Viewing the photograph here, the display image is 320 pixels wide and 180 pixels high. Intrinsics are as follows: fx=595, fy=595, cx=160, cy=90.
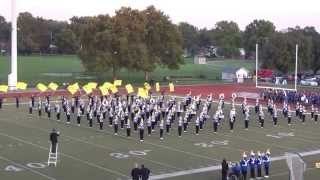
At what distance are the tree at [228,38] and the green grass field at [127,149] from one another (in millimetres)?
85714

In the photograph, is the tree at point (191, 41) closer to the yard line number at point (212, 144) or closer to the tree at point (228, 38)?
the tree at point (228, 38)

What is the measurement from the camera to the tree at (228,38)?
113625 millimetres

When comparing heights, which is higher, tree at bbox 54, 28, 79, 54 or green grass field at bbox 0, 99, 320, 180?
tree at bbox 54, 28, 79, 54

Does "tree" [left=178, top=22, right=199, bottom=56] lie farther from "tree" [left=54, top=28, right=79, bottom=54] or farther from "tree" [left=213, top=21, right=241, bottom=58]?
"tree" [left=54, top=28, right=79, bottom=54]

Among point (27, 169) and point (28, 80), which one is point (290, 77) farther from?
point (27, 169)

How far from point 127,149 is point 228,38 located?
310ft

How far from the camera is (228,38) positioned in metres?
114

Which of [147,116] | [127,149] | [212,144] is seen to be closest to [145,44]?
[147,116]

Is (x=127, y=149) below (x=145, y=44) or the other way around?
below

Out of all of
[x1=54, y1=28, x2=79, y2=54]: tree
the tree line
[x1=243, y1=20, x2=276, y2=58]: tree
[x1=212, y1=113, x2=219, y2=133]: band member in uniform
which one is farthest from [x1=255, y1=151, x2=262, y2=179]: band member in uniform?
[x1=54, y1=28, x2=79, y2=54]: tree

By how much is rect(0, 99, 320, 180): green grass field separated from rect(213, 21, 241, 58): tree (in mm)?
85714

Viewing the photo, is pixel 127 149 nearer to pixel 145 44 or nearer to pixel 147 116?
pixel 147 116

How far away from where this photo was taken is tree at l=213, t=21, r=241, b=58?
373ft

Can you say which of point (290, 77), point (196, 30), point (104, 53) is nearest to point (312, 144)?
point (104, 53)
